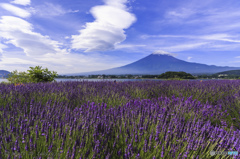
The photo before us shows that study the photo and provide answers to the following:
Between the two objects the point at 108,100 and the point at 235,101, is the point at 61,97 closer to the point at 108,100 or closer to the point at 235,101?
the point at 108,100

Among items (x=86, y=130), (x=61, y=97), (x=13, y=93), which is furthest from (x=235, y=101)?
(x=13, y=93)

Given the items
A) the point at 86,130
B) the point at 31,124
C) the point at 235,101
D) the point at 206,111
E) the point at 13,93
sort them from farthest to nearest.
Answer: the point at 235,101, the point at 13,93, the point at 206,111, the point at 31,124, the point at 86,130

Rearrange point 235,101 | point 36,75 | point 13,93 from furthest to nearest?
point 36,75
point 235,101
point 13,93

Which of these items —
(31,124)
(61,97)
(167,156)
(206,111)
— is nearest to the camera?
(167,156)

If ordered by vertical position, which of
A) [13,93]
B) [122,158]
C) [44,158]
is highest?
[13,93]

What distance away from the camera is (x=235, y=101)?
3.62 meters

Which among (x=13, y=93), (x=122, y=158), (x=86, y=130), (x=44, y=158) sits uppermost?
(x=13, y=93)

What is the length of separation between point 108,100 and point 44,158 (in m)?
2.05

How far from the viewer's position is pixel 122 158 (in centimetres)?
137

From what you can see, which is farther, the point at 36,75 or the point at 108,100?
the point at 36,75

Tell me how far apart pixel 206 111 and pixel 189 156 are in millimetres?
1678

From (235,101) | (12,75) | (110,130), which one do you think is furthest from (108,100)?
(12,75)

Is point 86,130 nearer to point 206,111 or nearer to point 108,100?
point 108,100

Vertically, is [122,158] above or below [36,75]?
below
